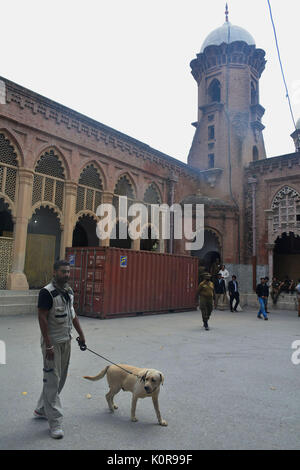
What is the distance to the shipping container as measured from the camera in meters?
12.1

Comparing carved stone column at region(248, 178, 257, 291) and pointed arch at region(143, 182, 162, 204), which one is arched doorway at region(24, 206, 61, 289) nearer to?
pointed arch at region(143, 182, 162, 204)

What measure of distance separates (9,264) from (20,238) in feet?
3.42

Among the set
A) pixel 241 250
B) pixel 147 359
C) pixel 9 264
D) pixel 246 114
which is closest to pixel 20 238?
pixel 9 264

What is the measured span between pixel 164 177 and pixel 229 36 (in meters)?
12.3

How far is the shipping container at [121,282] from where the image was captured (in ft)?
39.6

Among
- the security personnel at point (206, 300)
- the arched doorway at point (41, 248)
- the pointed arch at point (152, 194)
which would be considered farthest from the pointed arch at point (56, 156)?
the security personnel at point (206, 300)

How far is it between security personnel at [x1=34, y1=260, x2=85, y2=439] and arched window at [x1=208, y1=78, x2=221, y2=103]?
2366 centimetres

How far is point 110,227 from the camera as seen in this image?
16.8 metres

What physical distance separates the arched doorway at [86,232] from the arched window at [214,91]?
12.7 metres

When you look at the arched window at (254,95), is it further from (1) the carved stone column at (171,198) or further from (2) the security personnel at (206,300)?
(2) the security personnel at (206,300)

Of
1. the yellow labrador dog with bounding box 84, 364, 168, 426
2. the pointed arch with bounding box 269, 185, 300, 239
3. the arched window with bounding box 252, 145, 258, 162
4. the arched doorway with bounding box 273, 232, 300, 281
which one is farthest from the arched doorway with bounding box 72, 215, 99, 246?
the yellow labrador dog with bounding box 84, 364, 168, 426

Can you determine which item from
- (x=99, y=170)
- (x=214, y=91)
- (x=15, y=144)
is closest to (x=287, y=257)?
(x=214, y=91)

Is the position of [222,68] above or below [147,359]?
above

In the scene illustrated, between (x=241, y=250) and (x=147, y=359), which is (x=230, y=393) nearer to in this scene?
(x=147, y=359)
